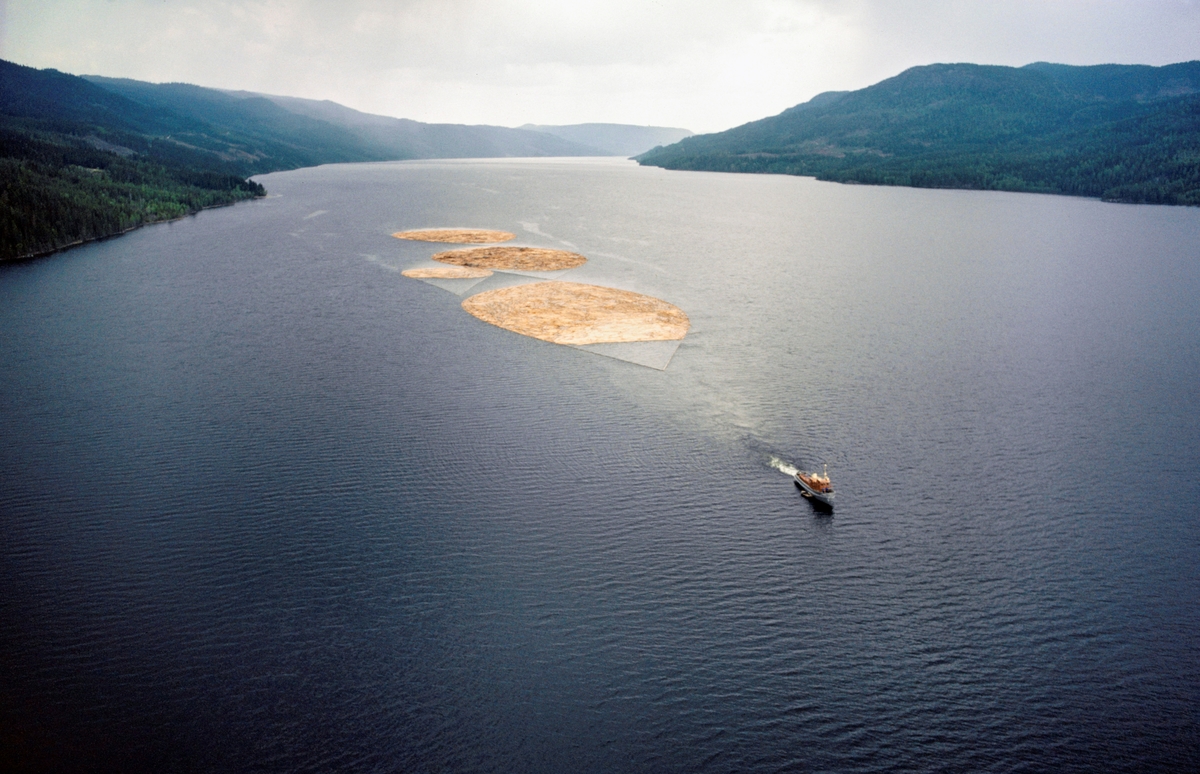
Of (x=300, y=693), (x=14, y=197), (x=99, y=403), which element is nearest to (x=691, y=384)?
(x=300, y=693)

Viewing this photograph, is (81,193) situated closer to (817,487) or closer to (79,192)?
(79,192)

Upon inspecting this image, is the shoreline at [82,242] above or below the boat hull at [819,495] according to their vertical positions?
above

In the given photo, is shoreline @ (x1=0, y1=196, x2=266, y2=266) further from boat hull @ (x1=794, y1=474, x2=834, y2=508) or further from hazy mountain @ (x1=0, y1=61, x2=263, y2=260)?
boat hull @ (x1=794, y1=474, x2=834, y2=508)

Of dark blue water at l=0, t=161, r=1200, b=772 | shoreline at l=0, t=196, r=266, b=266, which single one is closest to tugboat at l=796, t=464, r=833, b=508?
dark blue water at l=0, t=161, r=1200, b=772

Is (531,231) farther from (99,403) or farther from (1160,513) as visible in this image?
(1160,513)

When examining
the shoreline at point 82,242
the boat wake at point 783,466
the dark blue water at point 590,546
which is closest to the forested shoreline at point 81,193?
the shoreline at point 82,242

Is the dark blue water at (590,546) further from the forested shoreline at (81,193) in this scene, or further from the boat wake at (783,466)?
the forested shoreline at (81,193)
